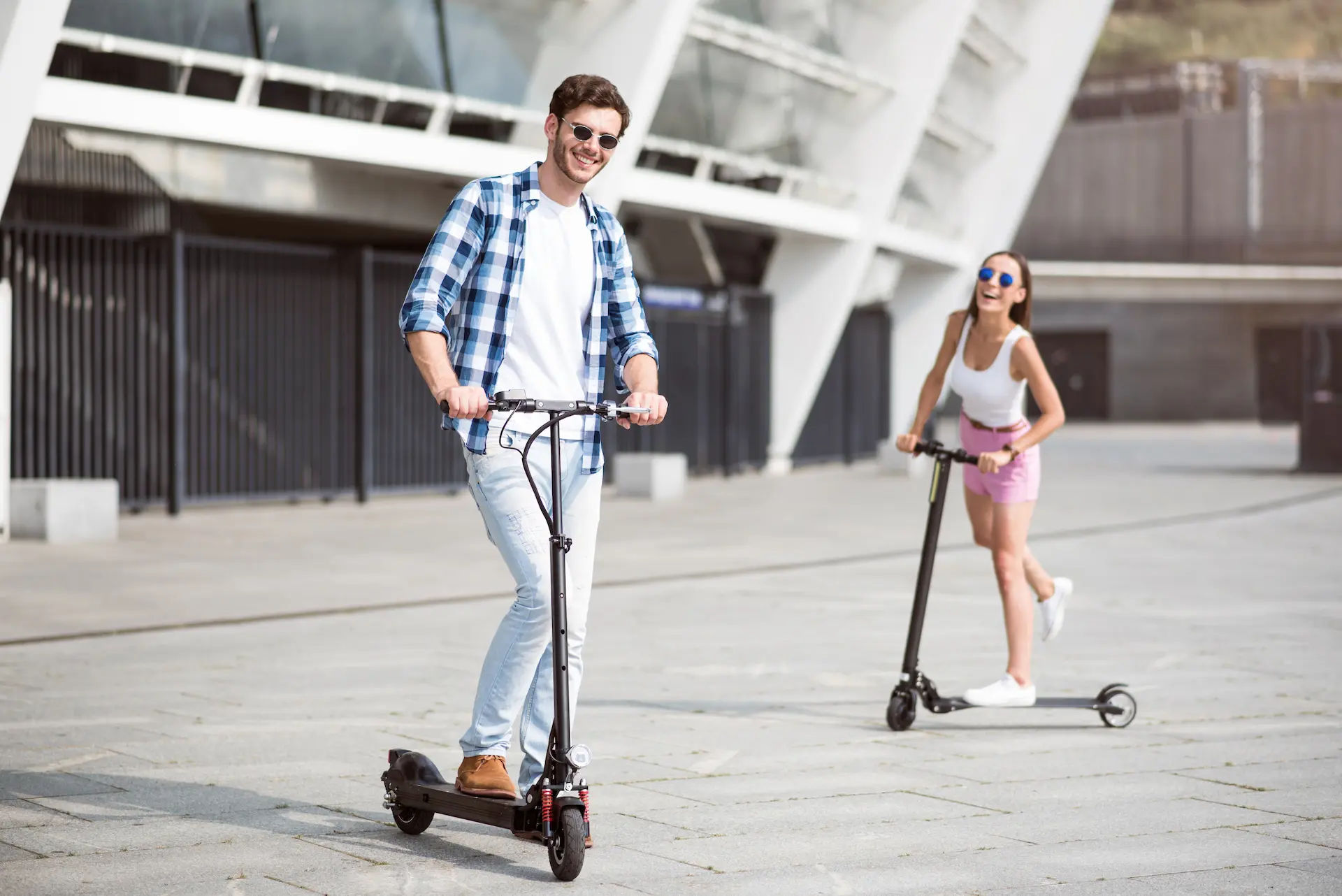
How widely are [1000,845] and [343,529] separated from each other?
1208 centimetres

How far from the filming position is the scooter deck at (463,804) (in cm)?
460

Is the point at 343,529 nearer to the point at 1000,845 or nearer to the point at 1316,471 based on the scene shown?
the point at 1000,845

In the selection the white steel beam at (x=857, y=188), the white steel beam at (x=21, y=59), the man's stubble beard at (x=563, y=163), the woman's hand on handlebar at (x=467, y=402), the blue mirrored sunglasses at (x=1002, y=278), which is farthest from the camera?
the white steel beam at (x=857, y=188)

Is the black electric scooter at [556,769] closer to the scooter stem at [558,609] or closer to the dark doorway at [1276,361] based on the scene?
the scooter stem at [558,609]

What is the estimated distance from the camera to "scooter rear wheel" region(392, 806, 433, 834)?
194 inches

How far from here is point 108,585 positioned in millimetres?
11578

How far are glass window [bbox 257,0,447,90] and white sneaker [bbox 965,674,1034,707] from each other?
13.9 meters

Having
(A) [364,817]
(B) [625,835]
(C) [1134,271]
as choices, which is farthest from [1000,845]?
(C) [1134,271]

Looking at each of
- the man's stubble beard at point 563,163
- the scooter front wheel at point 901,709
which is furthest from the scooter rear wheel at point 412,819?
the scooter front wheel at point 901,709

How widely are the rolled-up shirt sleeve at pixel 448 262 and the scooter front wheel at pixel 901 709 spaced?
8.84ft

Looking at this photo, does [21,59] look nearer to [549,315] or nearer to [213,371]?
[213,371]

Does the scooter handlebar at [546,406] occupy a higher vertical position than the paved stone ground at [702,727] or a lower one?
higher

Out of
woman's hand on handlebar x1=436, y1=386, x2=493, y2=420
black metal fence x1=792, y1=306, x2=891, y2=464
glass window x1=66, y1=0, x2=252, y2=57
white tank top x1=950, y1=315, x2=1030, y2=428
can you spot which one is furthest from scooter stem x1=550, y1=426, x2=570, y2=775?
black metal fence x1=792, y1=306, x2=891, y2=464

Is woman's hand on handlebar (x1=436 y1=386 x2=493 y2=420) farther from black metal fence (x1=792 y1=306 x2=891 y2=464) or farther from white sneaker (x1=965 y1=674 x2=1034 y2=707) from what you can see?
black metal fence (x1=792 y1=306 x2=891 y2=464)
